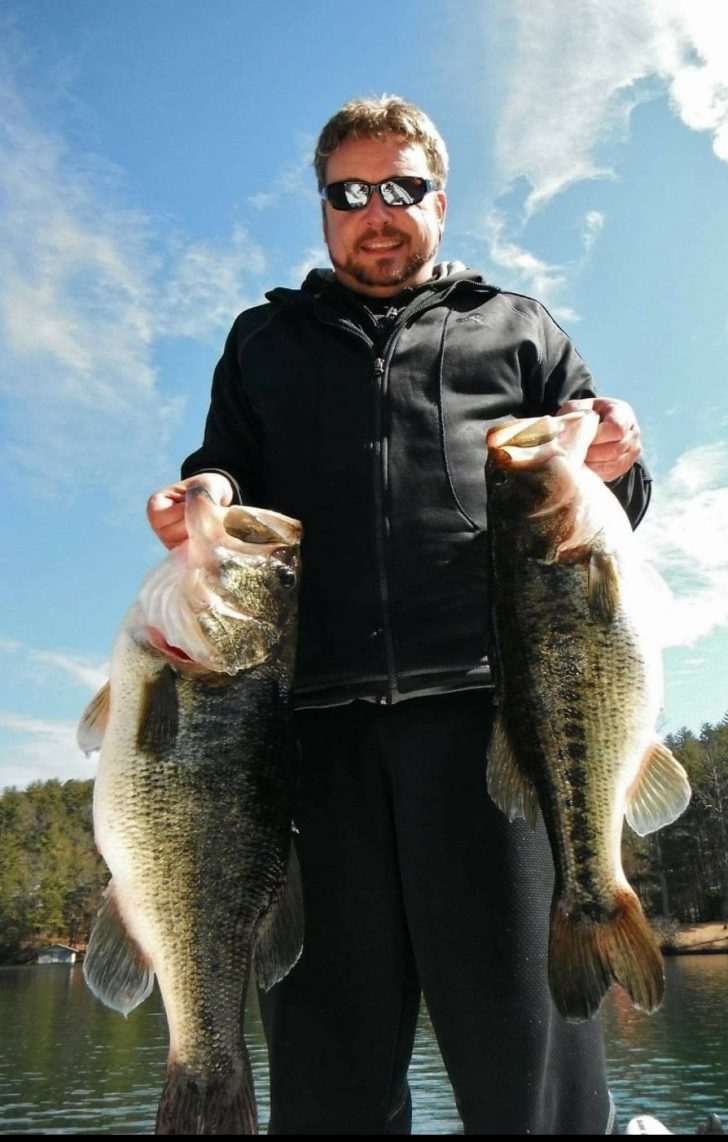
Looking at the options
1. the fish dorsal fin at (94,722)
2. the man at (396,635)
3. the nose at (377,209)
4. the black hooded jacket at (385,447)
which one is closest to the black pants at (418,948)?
the man at (396,635)

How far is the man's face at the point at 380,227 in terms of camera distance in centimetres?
401

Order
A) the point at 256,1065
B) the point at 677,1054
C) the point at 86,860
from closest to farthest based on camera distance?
the point at 677,1054 < the point at 256,1065 < the point at 86,860

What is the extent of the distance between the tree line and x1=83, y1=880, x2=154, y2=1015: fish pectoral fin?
A: 54.3 meters

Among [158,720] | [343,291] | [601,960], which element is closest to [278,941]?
[158,720]

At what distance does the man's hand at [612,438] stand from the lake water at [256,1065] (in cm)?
2014

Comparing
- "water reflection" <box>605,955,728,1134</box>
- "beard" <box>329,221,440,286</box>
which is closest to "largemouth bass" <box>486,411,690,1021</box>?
"beard" <box>329,221,440,286</box>

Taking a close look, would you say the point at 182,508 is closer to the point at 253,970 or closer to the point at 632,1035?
the point at 253,970

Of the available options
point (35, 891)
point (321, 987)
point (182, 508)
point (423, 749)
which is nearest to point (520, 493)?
point (423, 749)

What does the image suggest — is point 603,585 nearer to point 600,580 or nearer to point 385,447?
point 600,580

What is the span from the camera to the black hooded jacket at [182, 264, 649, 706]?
3.42 m

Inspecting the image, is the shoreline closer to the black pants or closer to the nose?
the black pants

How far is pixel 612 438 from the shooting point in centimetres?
342

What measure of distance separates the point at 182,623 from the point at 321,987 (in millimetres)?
1311

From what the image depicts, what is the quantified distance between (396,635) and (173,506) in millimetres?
931
